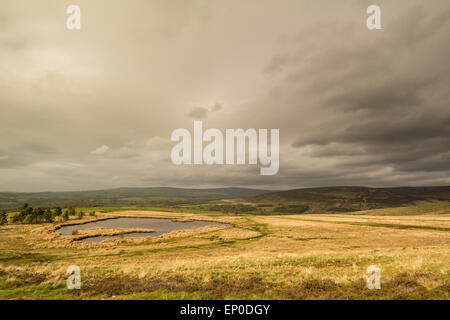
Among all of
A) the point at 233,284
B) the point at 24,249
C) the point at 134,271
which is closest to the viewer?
the point at 233,284

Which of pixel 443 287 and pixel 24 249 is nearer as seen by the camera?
pixel 443 287
